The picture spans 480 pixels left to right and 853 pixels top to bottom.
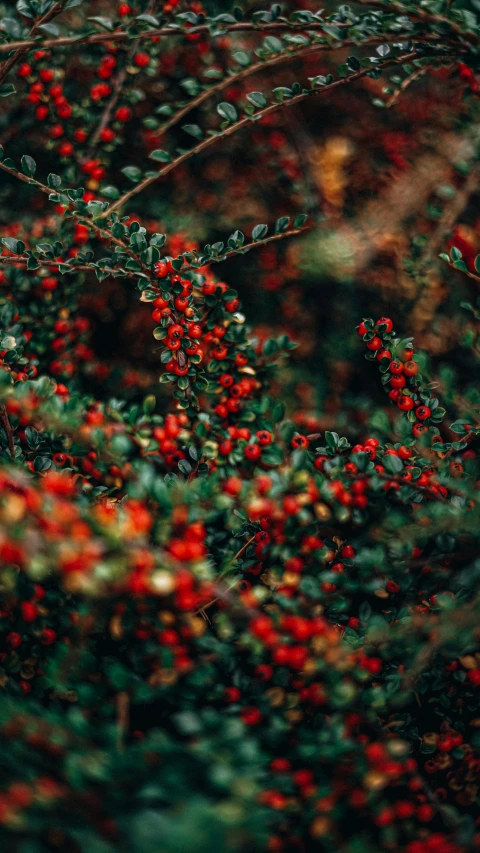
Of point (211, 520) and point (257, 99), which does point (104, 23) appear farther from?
point (211, 520)

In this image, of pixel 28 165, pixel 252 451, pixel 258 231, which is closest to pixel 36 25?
pixel 28 165

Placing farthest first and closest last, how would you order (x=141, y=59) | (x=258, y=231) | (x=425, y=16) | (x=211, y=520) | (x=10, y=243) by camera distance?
(x=141, y=59)
(x=258, y=231)
(x=10, y=243)
(x=425, y=16)
(x=211, y=520)

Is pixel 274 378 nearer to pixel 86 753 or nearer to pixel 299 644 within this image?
pixel 299 644

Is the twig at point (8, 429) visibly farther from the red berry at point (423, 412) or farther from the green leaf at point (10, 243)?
the red berry at point (423, 412)

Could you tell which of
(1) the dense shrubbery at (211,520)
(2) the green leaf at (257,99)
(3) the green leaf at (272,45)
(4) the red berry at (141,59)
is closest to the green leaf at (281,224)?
(1) the dense shrubbery at (211,520)

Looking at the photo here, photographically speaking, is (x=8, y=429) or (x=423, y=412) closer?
(x=8, y=429)

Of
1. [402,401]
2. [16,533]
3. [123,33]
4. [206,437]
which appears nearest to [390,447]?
[402,401]

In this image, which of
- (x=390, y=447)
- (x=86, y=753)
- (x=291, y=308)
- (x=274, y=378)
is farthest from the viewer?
(x=291, y=308)

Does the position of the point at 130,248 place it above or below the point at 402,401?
above
